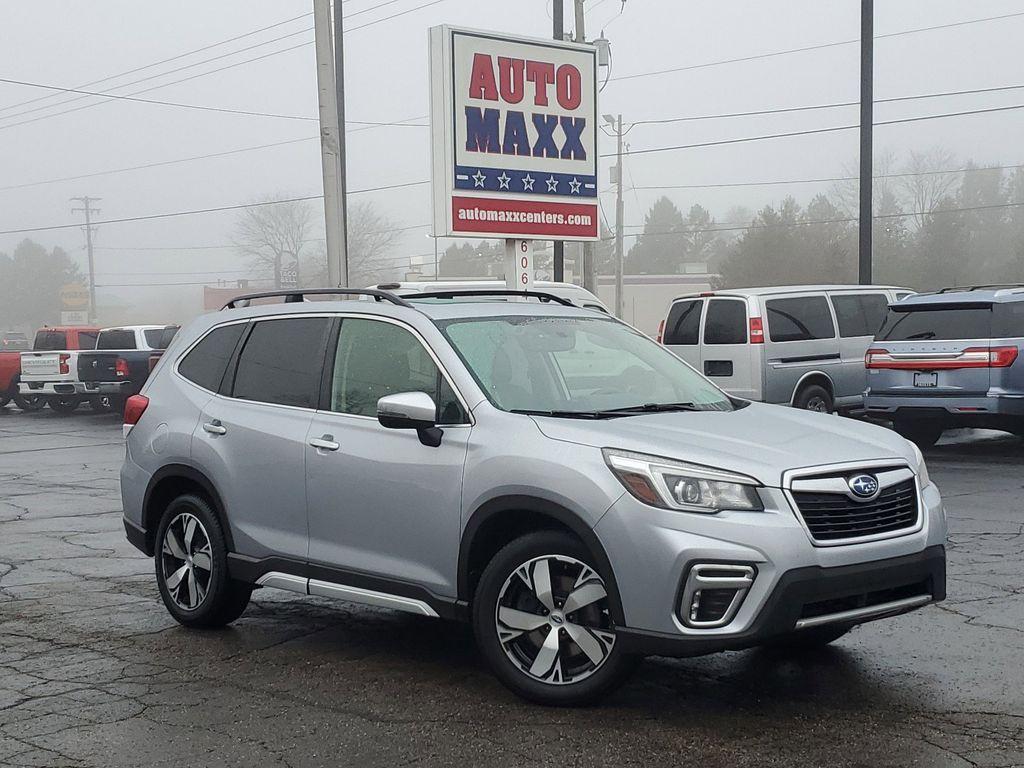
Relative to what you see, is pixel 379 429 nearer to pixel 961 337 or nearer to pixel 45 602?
pixel 45 602

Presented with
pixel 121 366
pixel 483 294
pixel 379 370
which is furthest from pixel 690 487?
pixel 121 366

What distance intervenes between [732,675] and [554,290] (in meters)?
10.1

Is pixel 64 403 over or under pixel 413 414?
under

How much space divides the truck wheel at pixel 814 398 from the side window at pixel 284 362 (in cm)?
1108

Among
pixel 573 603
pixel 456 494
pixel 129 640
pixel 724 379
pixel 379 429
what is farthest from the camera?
pixel 724 379

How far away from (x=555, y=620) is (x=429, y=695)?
2.39ft

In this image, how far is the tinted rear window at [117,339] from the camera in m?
27.0

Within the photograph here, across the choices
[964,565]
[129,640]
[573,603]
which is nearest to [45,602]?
[129,640]

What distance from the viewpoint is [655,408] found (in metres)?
5.88

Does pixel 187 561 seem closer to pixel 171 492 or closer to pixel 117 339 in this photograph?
pixel 171 492

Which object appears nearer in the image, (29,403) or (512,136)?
(512,136)

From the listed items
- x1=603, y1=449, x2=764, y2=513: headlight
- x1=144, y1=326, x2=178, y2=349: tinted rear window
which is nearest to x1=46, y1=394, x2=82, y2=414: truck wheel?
x1=144, y1=326, x2=178, y2=349: tinted rear window

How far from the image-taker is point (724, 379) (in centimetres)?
1697

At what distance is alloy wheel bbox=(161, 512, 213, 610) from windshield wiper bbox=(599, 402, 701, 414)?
2459 millimetres
